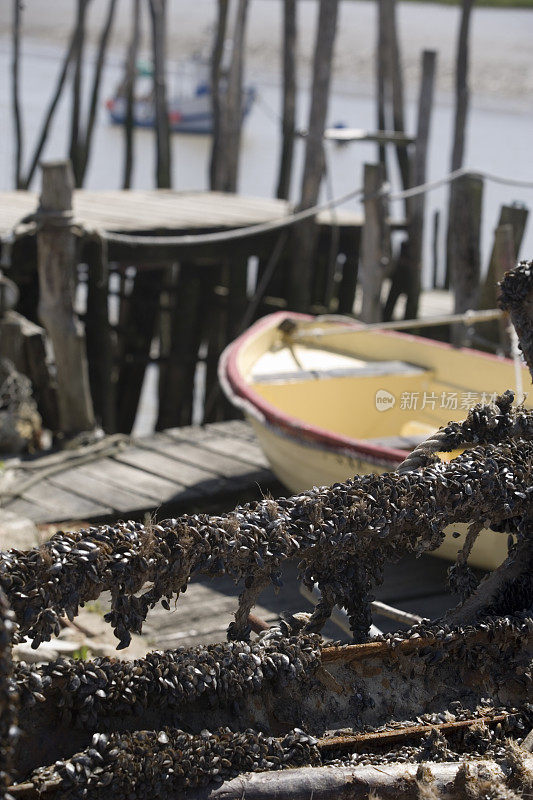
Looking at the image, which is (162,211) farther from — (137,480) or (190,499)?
(190,499)

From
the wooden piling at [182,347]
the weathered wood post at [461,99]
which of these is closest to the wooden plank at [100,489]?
the wooden piling at [182,347]

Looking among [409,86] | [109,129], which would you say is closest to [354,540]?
[409,86]

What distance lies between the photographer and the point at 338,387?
607 centimetres

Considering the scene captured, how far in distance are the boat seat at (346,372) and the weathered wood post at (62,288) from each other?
3.52 feet

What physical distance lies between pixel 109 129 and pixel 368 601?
37.3m

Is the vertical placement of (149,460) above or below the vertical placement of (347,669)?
below

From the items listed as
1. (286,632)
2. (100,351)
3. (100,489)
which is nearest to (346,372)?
(100,489)

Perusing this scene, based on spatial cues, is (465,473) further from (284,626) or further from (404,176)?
(404,176)

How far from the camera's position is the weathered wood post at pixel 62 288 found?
5.96 metres

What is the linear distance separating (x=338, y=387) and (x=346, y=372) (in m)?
0.10

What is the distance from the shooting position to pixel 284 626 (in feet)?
6.69

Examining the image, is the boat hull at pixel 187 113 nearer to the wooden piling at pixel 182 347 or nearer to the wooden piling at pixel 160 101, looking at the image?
the wooden piling at pixel 160 101

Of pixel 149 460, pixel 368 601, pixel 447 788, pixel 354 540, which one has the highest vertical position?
pixel 354 540

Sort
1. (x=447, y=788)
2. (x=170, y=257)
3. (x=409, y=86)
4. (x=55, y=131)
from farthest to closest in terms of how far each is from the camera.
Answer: (x=409, y=86), (x=55, y=131), (x=170, y=257), (x=447, y=788)
